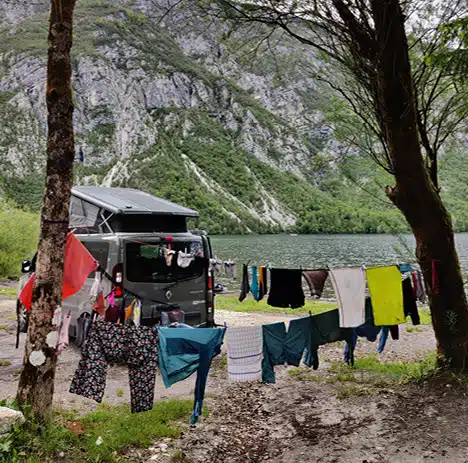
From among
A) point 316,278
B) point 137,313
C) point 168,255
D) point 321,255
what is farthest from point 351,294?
point 321,255

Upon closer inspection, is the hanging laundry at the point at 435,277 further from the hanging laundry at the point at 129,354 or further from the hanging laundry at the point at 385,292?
the hanging laundry at the point at 129,354

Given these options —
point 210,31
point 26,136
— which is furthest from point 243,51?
point 26,136

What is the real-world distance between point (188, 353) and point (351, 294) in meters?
3.05

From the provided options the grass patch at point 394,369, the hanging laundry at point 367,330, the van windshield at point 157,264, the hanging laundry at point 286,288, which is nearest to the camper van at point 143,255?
the van windshield at point 157,264

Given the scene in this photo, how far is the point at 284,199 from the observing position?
16912 cm

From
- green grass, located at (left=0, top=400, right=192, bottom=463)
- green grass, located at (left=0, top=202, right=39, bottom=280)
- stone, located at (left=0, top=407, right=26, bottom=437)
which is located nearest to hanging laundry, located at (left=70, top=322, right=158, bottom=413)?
green grass, located at (left=0, top=400, right=192, bottom=463)

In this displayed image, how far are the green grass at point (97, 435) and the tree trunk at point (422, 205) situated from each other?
13.8ft

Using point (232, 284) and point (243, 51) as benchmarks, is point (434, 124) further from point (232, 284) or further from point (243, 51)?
→ point (232, 284)

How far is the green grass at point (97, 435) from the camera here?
4.68 m

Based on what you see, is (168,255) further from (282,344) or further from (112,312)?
(282,344)

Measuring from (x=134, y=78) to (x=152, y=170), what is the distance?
48190mm

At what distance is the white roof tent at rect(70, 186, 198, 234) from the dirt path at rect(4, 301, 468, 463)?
2.86m

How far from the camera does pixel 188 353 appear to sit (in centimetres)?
591

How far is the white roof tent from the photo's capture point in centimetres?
935
